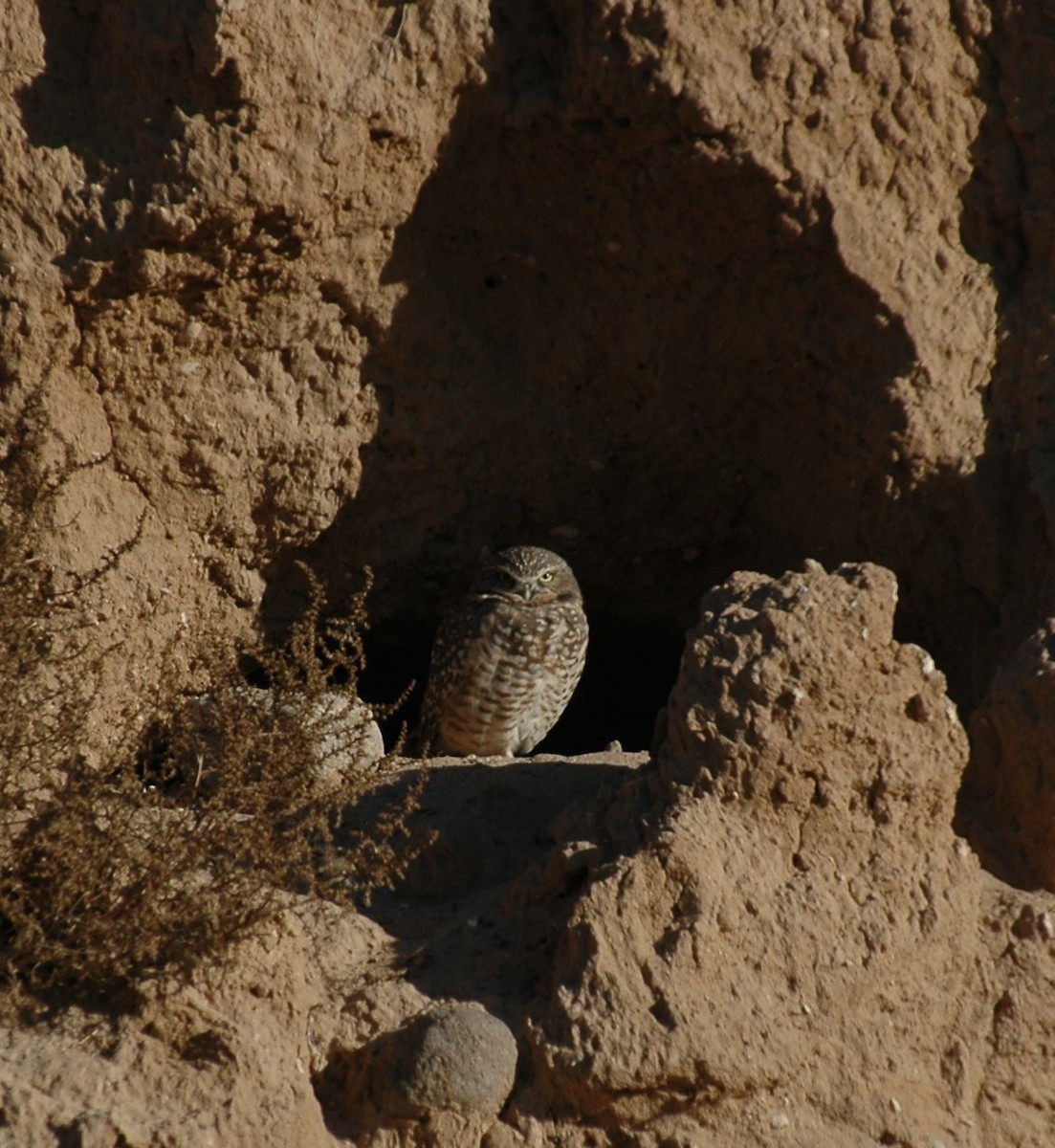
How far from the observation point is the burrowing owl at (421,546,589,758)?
19.0ft

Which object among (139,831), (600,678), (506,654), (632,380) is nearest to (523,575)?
(506,654)

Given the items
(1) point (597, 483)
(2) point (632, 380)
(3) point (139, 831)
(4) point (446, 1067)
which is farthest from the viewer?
(1) point (597, 483)

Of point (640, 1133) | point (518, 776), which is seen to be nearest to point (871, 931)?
point (640, 1133)

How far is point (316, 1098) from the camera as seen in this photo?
11.0ft

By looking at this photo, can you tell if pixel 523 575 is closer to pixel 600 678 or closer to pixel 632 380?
pixel 632 380

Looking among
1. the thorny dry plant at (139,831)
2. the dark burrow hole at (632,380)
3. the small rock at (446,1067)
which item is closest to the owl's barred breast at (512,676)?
the dark burrow hole at (632,380)

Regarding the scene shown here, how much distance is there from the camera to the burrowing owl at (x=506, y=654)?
5.78 m

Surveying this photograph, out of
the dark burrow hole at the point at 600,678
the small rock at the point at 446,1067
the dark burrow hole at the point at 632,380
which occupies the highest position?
the dark burrow hole at the point at 632,380

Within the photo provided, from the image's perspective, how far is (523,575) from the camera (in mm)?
5727

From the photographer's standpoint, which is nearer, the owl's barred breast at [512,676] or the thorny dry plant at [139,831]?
the thorny dry plant at [139,831]

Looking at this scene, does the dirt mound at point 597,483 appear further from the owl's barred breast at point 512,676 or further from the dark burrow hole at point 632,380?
the owl's barred breast at point 512,676

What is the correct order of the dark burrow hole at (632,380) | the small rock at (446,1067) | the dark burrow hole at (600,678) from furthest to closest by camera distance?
the dark burrow hole at (600,678) → the dark burrow hole at (632,380) → the small rock at (446,1067)

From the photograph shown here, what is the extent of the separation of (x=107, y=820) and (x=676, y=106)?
100 inches

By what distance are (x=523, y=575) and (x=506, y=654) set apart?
32 centimetres
